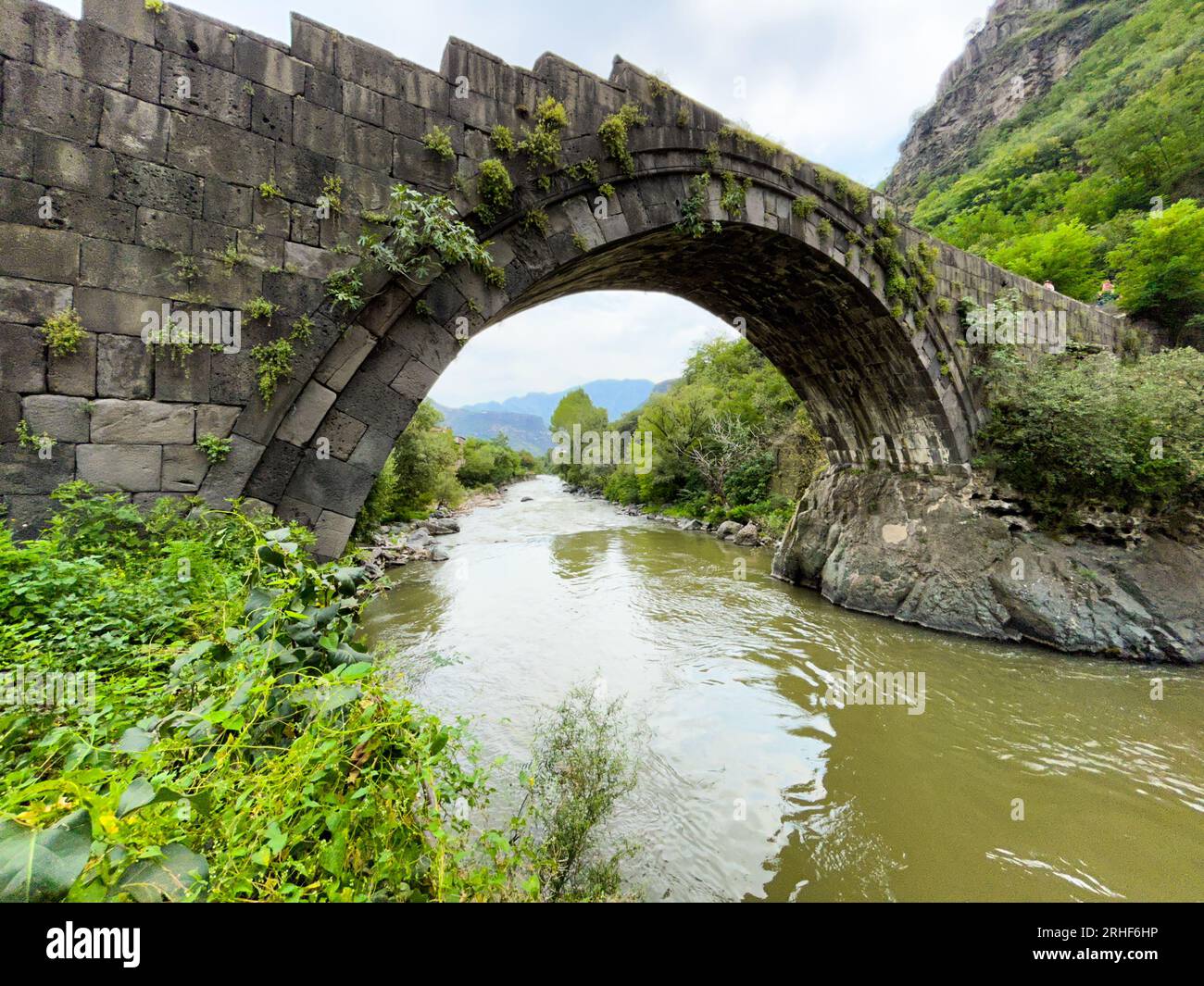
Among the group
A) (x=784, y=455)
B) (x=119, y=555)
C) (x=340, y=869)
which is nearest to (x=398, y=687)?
(x=340, y=869)

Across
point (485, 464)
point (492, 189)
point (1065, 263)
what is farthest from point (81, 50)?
point (485, 464)

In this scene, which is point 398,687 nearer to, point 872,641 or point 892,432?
point 872,641

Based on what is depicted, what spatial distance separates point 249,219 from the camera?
3670 mm

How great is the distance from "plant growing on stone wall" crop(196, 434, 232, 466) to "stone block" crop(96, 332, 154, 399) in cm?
→ 43

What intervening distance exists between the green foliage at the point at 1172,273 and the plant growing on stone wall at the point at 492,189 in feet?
57.4

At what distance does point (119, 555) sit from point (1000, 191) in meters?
42.7

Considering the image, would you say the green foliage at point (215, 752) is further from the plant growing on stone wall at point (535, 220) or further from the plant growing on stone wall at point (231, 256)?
the plant growing on stone wall at point (535, 220)

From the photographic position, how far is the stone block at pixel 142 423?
3292 millimetres

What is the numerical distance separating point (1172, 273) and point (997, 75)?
5947 cm

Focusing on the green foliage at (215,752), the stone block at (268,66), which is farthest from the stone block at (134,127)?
the green foliage at (215,752)

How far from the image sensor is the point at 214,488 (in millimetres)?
3594

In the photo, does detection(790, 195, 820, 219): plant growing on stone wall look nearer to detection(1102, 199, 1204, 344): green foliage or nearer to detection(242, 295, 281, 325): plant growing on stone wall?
detection(242, 295, 281, 325): plant growing on stone wall
